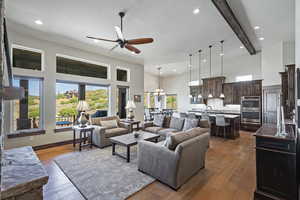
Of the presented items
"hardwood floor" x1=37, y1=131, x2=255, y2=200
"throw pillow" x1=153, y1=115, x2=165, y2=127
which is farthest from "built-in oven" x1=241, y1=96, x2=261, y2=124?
"throw pillow" x1=153, y1=115, x2=165, y2=127

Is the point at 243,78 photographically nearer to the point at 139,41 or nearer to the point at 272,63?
the point at 272,63

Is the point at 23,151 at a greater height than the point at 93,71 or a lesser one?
lesser

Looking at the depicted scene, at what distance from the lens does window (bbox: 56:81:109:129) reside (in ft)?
15.6

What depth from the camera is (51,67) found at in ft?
14.5

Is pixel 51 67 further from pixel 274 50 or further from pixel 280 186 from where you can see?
pixel 274 50

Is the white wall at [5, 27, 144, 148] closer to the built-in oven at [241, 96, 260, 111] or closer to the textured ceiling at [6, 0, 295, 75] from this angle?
the textured ceiling at [6, 0, 295, 75]

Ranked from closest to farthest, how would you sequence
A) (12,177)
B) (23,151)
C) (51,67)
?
(12,177), (23,151), (51,67)

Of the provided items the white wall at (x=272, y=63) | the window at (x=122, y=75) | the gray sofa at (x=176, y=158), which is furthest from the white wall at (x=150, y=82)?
the gray sofa at (x=176, y=158)

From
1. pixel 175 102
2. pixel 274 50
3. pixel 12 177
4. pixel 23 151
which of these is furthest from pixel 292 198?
pixel 175 102

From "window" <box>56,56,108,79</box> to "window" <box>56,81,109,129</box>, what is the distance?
43 cm

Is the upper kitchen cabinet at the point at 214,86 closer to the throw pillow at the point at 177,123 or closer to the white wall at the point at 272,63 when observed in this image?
the white wall at the point at 272,63

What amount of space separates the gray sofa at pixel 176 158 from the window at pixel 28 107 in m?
3.62

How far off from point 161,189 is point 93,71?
15.9 ft

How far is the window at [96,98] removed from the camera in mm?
5475
